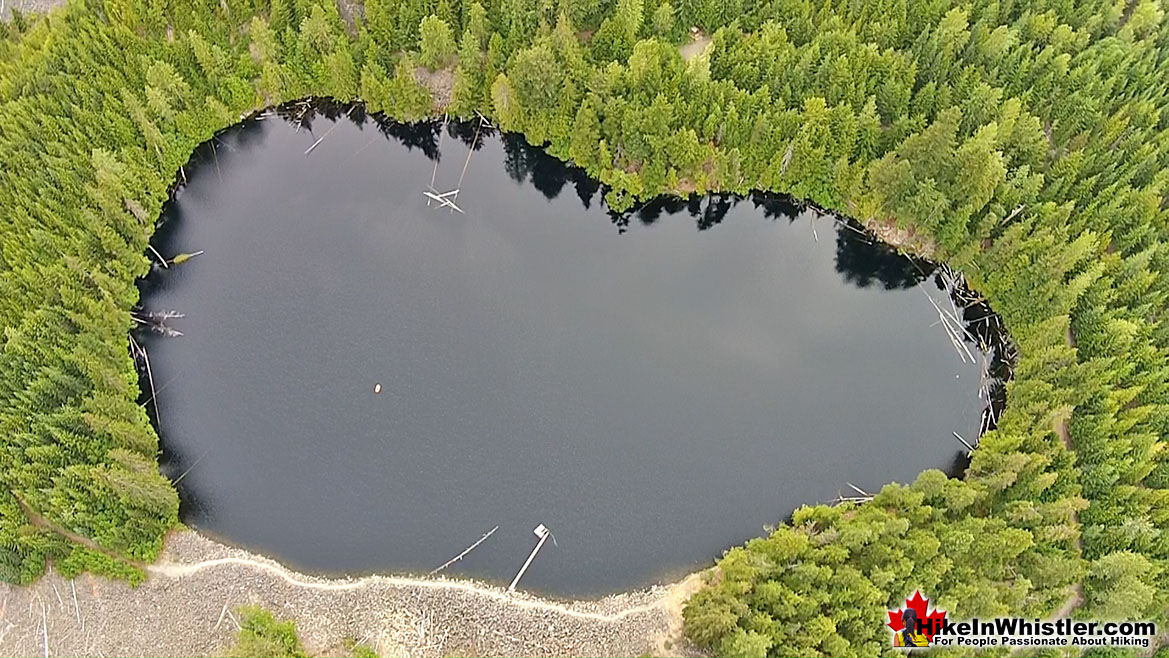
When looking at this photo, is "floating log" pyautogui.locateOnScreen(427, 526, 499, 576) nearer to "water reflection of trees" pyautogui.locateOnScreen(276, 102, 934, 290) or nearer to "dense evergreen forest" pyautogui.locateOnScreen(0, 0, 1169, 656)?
"dense evergreen forest" pyautogui.locateOnScreen(0, 0, 1169, 656)

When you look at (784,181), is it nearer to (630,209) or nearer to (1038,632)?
(630,209)

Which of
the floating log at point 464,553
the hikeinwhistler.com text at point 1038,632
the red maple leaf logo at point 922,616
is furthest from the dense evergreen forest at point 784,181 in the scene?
the floating log at point 464,553

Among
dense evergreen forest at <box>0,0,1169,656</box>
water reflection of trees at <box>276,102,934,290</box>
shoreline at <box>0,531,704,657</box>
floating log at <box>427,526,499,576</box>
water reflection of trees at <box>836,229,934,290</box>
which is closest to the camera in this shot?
dense evergreen forest at <box>0,0,1169,656</box>

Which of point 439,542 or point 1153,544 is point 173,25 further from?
point 1153,544

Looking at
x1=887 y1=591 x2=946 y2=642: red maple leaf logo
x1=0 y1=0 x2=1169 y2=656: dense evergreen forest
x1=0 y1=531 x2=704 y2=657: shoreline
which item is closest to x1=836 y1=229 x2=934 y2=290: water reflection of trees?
x1=0 y1=0 x2=1169 y2=656: dense evergreen forest

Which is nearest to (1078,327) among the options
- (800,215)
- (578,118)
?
(800,215)

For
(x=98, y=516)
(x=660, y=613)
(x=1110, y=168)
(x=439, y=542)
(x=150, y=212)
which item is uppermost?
(x=1110, y=168)
